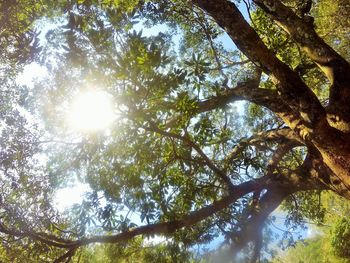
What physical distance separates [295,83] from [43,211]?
4.79 metres

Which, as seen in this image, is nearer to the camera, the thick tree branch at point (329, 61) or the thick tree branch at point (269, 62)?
the thick tree branch at point (269, 62)

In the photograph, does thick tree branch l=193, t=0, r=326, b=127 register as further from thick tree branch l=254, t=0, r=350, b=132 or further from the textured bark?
thick tree branch l=254, t=0, r=350, b=132

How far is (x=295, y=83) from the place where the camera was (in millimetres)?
4531

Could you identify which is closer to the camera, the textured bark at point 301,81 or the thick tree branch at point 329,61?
the textured bark at point 301,81

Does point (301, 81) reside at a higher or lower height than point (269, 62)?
lower

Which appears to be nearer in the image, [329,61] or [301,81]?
[301,81]

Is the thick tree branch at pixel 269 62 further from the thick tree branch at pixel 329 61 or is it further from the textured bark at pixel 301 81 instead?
the thick tree branch at pixel 329 61

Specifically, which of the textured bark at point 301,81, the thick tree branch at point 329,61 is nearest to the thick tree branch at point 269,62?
the textured bark at point 301,81

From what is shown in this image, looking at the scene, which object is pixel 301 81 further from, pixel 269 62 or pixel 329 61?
pixel 329 61

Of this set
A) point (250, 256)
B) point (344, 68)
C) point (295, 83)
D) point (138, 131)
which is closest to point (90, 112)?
point (138, 131)

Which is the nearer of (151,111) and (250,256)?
(151,111)

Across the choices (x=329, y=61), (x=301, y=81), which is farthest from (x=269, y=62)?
(x=329, y=61)

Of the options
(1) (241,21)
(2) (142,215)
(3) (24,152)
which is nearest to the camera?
(1) (241,21)

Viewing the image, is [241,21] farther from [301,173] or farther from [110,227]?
[110,227]
